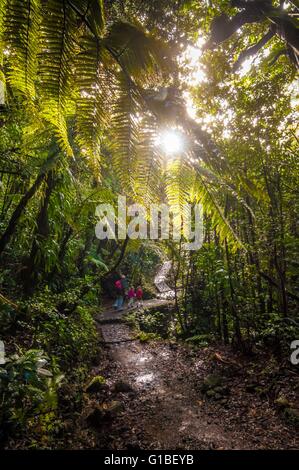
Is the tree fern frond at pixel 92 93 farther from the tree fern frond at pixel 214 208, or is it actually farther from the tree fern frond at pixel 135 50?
the tree fern frond at pixel 214 208

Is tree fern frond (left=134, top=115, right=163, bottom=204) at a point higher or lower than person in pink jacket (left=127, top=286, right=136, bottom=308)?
higher

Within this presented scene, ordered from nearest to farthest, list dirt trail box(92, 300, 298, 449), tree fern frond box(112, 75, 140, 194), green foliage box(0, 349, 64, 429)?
tree fern frond box(112, 75, 140, 194) → green foliage box(0, 349, 64, 429) → dirt trail box(92, 300, 298, 449)

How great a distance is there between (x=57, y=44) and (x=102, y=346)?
907cm

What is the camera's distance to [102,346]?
8.83 metres

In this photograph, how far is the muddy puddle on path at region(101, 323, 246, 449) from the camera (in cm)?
422

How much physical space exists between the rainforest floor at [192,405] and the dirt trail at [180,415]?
14mm

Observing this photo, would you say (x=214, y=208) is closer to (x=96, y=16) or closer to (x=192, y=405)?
(x=96, y=16)

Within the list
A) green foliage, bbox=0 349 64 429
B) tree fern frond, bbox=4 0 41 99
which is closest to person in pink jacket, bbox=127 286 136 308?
green foliage, bbox=0 349 64 429

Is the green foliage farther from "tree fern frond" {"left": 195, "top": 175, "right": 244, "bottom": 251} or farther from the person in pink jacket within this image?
the person in pink jacket

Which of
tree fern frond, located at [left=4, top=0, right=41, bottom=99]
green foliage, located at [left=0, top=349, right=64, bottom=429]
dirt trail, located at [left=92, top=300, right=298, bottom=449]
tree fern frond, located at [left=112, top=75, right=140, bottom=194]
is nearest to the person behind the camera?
tree fern frond, located at [left=4, top=0, right=41, bottom=99]

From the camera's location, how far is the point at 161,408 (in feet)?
17.3
